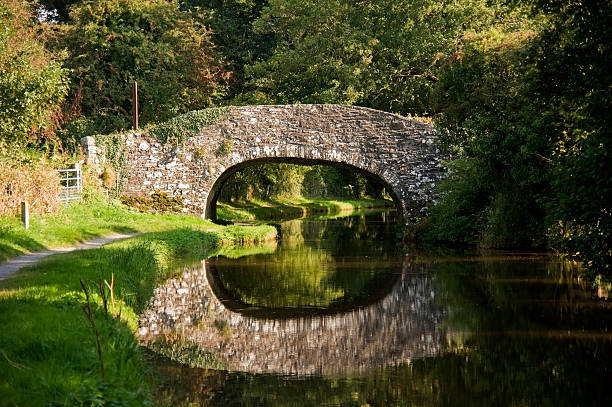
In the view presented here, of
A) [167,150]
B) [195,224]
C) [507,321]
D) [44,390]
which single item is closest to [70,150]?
[167,150]

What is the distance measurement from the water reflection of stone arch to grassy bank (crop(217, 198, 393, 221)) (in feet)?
19.9

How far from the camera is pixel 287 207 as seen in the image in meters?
37.1

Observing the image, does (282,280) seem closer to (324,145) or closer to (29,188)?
(29,188)

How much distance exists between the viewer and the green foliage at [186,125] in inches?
886

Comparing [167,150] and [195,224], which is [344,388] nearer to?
[195,224]

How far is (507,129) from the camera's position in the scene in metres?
15.4

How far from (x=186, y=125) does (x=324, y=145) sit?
13.7 feet

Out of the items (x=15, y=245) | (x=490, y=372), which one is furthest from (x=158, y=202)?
(x=490, y=372)

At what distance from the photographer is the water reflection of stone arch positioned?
21953mm

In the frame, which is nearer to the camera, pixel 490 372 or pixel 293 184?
pixel 490 372

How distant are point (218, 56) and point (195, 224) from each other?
13646 millimetres

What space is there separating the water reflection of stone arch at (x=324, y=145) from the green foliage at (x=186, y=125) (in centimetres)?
14

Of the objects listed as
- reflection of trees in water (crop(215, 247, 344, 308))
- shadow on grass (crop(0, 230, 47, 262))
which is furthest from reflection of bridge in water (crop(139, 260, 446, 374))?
shadow on grass (crop(0, 230, 47, 262))

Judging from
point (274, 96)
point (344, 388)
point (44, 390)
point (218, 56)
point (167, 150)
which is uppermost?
point (218, 56)
